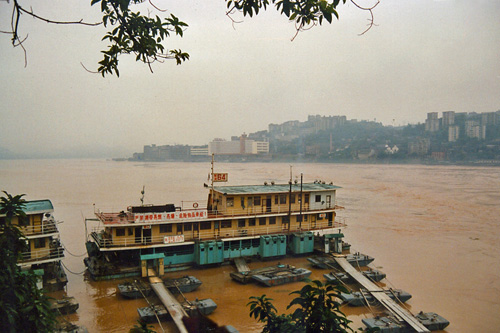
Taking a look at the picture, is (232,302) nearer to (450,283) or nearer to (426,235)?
(450,283)

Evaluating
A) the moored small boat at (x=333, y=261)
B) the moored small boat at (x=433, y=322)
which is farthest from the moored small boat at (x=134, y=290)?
the moored small boat at (x=433, y=322)

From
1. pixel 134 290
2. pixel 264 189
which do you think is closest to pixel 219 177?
pixel 264 189

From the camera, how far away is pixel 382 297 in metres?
11.1

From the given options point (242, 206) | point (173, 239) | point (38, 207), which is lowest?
point (173, 239)

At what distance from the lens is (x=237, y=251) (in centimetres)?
1482

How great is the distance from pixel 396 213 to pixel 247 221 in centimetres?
1749

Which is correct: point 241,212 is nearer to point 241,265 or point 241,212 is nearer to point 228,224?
point 228,224

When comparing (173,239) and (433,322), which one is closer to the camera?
(433,322)

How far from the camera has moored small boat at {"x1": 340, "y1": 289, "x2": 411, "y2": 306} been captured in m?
10.8

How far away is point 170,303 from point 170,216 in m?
3.95

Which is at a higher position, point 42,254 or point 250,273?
point 42,254

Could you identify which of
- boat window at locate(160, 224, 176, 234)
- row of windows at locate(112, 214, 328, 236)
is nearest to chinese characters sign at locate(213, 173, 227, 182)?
row of windows at locate(112, 214, 328, 236)

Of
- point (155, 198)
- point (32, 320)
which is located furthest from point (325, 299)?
point (155, 198)

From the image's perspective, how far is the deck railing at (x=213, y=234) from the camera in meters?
13.2
